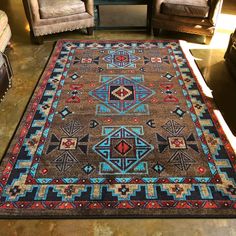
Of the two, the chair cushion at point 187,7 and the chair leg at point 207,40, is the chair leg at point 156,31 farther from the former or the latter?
the chair leg at point 207,40

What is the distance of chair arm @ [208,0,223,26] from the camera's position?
3.21 m

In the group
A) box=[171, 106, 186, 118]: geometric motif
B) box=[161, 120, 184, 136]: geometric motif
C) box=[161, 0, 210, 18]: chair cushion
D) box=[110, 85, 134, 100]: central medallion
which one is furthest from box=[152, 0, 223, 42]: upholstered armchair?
box=[161, 120, 184, 136]: geometric motif

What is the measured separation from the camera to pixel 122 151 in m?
2.18

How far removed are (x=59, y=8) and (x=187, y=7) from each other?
145 cm

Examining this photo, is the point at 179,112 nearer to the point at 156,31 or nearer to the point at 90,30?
the point at 156,31

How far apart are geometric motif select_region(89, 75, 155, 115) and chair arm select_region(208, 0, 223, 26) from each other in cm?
122

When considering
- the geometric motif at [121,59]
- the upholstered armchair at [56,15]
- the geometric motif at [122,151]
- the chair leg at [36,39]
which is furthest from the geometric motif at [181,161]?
the chair leg at [36,39]

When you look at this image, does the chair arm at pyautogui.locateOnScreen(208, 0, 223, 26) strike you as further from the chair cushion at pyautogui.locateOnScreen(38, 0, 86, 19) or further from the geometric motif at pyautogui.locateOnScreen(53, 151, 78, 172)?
the geometric motif at pyautogui.locateOnScreen(53, 151, 78, 172)

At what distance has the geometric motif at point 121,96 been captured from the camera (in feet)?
8.43

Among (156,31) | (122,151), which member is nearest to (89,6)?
(156,31)

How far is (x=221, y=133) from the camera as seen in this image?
2322 mm

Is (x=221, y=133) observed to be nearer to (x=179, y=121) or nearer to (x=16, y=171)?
(x=179, y=121)

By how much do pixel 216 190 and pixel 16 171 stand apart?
1351 millimetres

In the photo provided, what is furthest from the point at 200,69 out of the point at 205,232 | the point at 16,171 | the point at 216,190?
the point at 16,171
